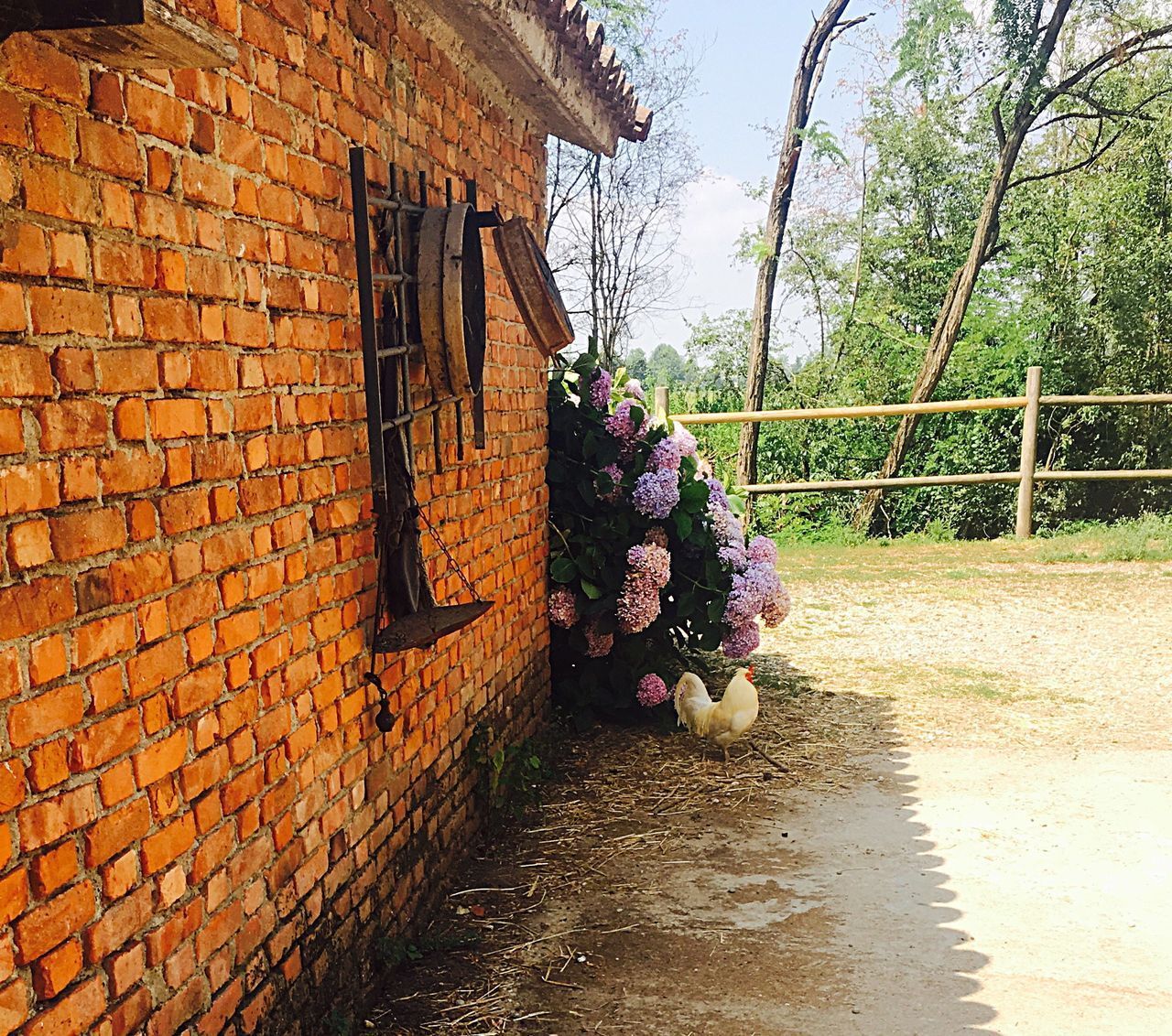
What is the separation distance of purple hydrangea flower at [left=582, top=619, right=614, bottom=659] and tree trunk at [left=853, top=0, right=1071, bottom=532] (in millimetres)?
8715

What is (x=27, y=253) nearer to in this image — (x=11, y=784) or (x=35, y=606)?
(x=35, y=606)

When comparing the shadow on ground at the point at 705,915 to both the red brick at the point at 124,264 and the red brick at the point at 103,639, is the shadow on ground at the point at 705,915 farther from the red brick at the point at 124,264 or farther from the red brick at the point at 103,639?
the red brick at the point at 124,264

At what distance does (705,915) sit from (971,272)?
40.0 feet

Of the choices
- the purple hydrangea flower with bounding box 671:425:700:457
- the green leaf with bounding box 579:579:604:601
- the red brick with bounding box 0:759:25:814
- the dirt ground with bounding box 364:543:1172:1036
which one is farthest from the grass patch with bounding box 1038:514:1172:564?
the red brick with bounding box 0:759:25:814

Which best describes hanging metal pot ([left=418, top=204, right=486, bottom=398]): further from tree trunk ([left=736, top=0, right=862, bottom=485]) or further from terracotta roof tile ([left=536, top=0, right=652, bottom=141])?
tree trunk ([left=736, top=0, right=862, bottom=485])

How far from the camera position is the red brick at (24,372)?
4.80ft

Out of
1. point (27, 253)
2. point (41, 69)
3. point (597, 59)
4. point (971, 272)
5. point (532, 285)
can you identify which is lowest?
point (27, 253)

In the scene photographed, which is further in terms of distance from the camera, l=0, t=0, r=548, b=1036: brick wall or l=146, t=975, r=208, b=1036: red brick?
l=146, t=975, r=208, b=1036: red brick

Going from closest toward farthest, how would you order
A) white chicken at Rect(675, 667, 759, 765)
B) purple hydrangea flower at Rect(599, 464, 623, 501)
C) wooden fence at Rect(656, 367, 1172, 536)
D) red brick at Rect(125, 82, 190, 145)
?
red brick at Rect(125, 82, 190, 145) → white chicken at Rect(675, 667, 759, 765) → purple hydrangea flower at Rect(599, 464, 623, 501) → wooden fence at Rect(656, 367, 1172, 536)

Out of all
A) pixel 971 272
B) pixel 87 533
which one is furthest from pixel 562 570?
pixel 971 272

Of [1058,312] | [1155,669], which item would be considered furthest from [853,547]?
[1058,312]

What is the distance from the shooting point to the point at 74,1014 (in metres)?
1.58

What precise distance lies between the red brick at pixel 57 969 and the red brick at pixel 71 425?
0.77 m

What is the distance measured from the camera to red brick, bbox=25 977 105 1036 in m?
1.51
